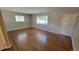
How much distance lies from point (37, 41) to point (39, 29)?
0.16m

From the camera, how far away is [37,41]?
0.95 metres

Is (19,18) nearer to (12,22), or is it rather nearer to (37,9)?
(12,22)

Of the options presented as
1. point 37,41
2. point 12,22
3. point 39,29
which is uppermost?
point 12,22

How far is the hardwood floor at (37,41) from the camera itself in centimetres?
91

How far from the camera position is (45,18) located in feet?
3.10

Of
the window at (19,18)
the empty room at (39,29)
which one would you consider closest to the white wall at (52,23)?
the empty room at (39,29)

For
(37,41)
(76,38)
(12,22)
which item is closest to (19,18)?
(12,22)

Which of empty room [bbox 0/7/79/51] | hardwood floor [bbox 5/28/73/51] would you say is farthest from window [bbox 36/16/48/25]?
hardwood floor [bbox 5/28/73/51]

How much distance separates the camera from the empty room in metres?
0.86

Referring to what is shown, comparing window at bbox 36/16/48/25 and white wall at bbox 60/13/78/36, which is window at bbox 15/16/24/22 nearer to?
window at bbox 36/16/48/25

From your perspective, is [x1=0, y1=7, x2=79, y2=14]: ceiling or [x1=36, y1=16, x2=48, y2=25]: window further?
[x1=36, y1=16, x2=48, y2=25]: window
